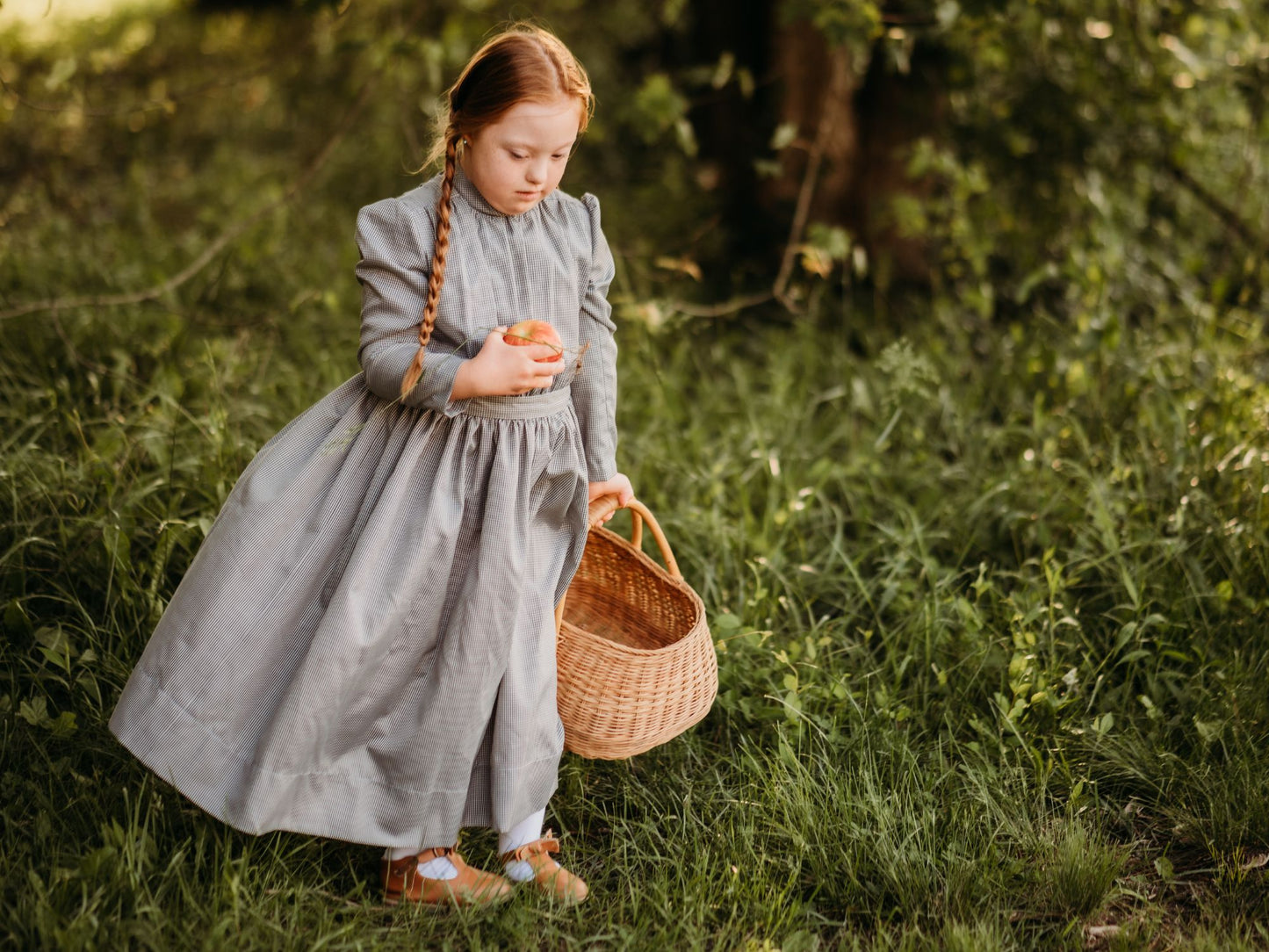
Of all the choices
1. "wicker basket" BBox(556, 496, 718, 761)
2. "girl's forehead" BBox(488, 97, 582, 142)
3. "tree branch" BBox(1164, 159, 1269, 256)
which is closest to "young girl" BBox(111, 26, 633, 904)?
"girl's forehead" BBox(488, 97, 582, 142)

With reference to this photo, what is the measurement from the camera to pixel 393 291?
1.90m

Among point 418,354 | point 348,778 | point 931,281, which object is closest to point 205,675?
point 348,778

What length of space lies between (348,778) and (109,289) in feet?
9.19

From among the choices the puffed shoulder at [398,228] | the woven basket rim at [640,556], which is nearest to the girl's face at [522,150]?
the puffed shoulder at [398,228]

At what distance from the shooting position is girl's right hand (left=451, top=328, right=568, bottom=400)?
183cm

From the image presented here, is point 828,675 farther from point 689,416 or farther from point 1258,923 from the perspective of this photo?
point 689,416

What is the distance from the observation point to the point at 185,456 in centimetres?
288

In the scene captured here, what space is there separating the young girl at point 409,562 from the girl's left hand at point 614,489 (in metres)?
0.17

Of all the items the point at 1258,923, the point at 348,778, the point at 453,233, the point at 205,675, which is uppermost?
the point at 453,233

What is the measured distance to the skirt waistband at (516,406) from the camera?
1955 mm

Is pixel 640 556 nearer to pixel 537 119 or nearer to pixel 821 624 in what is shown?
pixel 821 624

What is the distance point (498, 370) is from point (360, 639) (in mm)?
522

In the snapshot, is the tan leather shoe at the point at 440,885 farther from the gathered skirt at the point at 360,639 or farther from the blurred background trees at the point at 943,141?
the blurred background trees at the point at 943,141

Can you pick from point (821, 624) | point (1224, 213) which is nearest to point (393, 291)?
point (821, 624)
